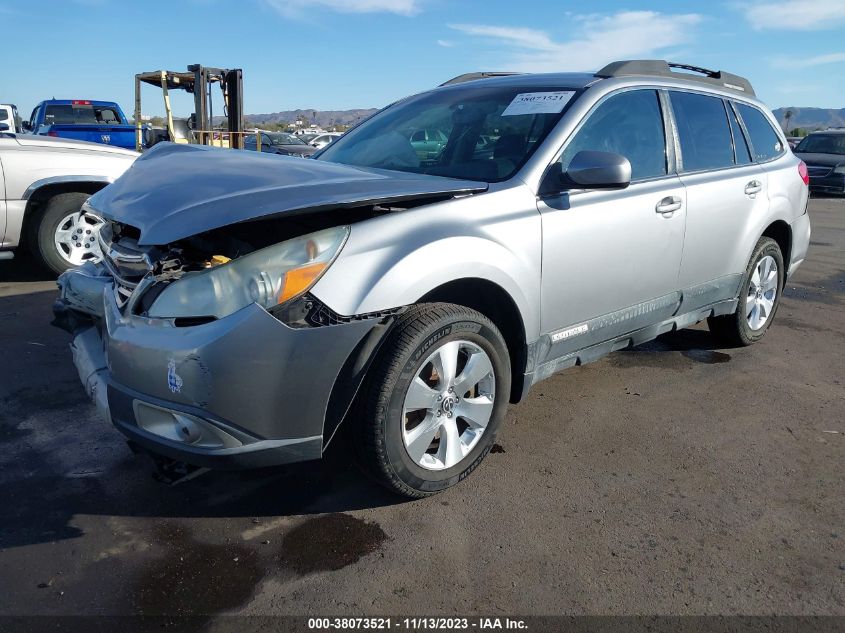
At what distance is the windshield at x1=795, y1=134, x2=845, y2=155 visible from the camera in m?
18.4

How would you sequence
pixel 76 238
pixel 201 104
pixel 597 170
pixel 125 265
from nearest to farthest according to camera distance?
pixel 125 265 < pixel 597 170 < pixel 76 238 < pixel 201 104

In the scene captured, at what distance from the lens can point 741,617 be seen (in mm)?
2244

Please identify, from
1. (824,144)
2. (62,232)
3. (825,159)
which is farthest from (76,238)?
(824,144)

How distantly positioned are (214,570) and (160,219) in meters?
1.23

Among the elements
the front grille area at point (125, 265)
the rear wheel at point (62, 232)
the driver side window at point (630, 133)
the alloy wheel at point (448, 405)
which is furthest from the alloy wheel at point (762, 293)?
the rear wheel at point (62, 232)

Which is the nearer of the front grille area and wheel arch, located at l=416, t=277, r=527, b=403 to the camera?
the front grille area

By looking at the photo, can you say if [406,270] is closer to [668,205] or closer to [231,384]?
[231,384]

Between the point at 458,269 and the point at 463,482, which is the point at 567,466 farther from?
the point at 458,269

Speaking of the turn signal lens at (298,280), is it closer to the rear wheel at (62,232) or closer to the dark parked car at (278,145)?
the rear wheel at (62,232)

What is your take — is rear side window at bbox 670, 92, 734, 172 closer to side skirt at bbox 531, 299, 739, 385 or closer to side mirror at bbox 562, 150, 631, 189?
side skirt at bbox 531, 299, 739, 385

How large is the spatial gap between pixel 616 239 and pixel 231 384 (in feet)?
6.63

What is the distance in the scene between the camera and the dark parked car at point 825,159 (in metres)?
17.4

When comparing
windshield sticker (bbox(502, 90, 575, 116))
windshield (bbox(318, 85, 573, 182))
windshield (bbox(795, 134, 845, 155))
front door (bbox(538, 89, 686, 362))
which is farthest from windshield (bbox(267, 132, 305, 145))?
front door (bbox(538, 89, 686, 362))

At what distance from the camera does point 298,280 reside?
2357mm
